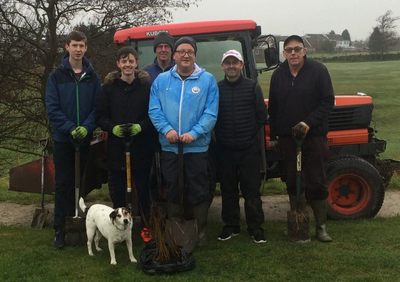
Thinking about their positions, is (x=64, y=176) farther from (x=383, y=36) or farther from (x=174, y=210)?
(x=383, y=36)

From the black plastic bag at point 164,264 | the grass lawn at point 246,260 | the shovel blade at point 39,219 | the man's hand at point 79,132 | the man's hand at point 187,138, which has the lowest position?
the shovel blade at point 39,219

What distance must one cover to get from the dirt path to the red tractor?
21.7 inches

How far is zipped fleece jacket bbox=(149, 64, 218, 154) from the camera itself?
4.25 metres

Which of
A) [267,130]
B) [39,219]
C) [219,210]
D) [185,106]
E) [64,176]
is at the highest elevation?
[185,106]

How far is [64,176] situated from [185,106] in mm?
1463

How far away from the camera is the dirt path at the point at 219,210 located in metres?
6.09

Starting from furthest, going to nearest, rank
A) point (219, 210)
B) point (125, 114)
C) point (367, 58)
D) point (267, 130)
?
point (367, 58)
point (219, 210)
point (267, 130)
point (125, 114)

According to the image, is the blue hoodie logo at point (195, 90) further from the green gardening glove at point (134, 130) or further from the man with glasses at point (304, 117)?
the man with glasses at point (304, 117)

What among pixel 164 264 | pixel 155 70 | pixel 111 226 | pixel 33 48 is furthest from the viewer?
pixel 33 48

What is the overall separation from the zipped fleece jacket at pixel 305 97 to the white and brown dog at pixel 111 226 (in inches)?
70.4

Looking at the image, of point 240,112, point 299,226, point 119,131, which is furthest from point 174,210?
point 299,226

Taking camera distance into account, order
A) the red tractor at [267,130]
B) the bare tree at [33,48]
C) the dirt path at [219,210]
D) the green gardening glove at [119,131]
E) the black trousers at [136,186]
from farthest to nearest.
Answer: the bare tree at [33,48] < the dirt path at [219,210] < the red tractor at [267,130] < the black trousers at [136,186] < the green gardening glove at [119,131]

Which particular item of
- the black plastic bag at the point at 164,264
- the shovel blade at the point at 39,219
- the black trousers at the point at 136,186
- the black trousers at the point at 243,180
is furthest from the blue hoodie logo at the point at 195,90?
the shovel blade at the point at 39,219

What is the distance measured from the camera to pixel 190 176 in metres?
4.33
